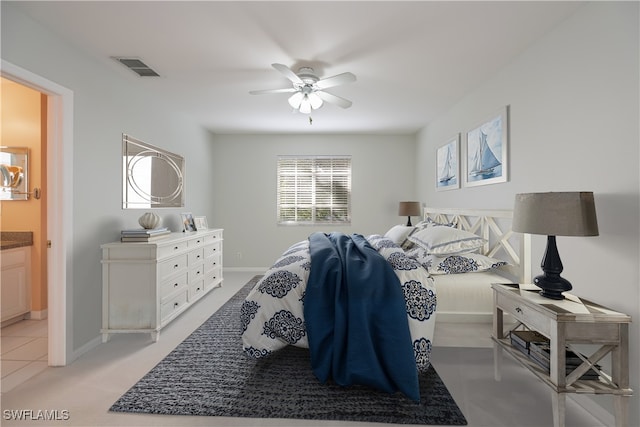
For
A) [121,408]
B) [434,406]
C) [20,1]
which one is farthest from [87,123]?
[434,406]

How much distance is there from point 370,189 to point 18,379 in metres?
5.18

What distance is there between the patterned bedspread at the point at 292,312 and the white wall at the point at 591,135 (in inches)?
39.8

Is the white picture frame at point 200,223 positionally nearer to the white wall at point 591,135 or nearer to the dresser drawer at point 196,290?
the dresser drawer at point 196,290

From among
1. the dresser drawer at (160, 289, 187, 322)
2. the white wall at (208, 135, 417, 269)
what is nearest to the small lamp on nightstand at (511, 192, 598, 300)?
the dresser drawer at (160, 289, 187, 322)

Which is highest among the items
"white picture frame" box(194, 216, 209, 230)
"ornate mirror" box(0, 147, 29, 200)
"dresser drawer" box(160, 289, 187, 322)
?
"ornate mirror" box(0, 147, 29, 200)

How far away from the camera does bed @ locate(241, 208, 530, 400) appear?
2.11 m

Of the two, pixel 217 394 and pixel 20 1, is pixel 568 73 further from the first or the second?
pixel 20 1

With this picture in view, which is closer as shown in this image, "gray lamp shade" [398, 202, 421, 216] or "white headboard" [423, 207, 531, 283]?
"white headboard" [423, 207, 531, 283]

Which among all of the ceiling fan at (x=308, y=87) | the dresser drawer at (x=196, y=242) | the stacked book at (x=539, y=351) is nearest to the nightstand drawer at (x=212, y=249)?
the dresser drawer at (x=196, y=242)

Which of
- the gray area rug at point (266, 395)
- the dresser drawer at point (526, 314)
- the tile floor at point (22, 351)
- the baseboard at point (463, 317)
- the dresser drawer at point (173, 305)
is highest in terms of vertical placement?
the dresser drawer at point (526, 314)

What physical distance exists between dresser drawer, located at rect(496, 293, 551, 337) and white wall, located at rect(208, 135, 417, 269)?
396 centimetres

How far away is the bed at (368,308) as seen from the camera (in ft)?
6.91

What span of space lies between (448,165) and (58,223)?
14.2 feet

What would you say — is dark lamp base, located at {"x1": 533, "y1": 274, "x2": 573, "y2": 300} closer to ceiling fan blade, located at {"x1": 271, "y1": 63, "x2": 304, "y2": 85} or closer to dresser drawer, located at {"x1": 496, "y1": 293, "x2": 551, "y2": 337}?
dresser drawer, located at {"x1": 496, "y1": 293, "x2": 551, "y2": 337}
